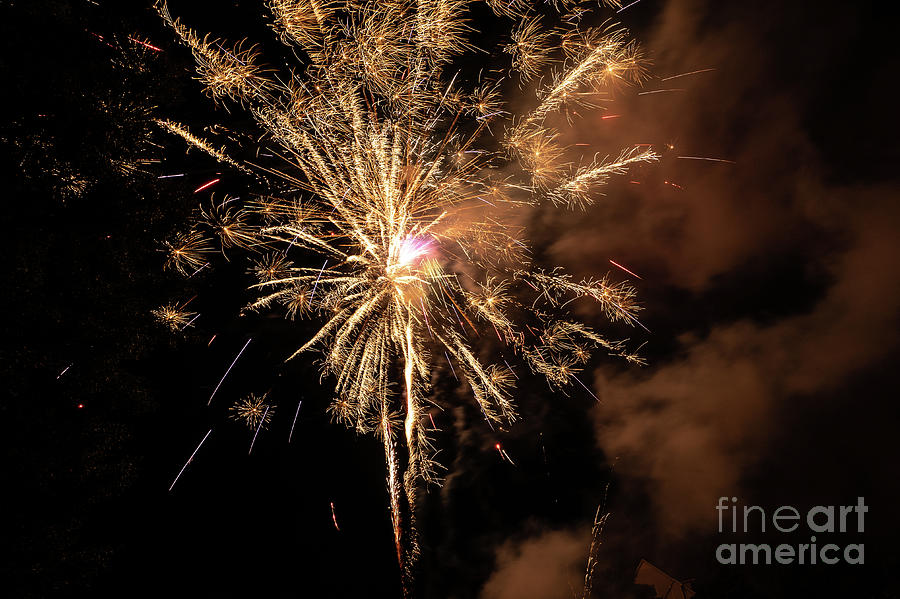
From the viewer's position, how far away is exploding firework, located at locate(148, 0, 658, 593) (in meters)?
4.18

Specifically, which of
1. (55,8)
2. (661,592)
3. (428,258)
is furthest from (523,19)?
(661,592)

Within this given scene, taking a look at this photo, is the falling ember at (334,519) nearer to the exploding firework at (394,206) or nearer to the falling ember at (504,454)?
the exploding firework at (394,206)

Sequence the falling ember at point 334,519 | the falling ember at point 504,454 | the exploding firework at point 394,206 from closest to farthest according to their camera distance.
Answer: the exploding firework at point 394,206 < the falling ember at point 334,519 < the falling ember at point 504,454

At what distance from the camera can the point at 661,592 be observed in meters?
7.95

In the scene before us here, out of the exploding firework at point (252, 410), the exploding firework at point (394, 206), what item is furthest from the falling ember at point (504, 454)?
the exploding firework at point (252, 410)

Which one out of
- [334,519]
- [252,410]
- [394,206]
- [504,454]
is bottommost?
[334,519]

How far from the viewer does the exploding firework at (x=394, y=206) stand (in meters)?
4.18

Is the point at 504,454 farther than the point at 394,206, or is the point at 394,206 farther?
the point at 504,454

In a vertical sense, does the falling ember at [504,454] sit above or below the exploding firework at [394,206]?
below

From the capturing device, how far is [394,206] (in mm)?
5172

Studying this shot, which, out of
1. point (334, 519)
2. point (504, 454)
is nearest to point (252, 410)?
point (334, 519)

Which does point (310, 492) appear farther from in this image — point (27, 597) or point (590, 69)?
point (590, 69)

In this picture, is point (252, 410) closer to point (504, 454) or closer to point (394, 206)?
point (394, 206)

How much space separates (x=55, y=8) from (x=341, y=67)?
8.64 feet
